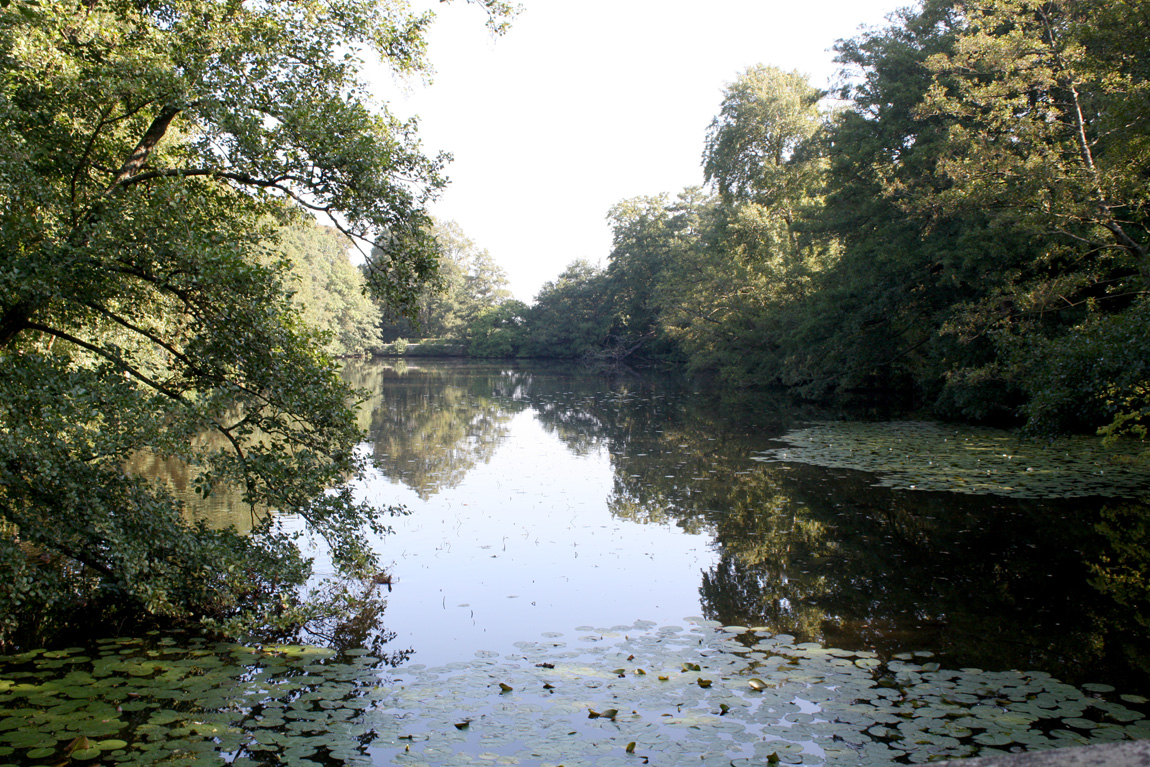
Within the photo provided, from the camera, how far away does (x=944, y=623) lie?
669 centimetres

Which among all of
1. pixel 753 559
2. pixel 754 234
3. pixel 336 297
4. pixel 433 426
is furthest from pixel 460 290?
pixel 753 559

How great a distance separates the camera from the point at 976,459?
1440cm

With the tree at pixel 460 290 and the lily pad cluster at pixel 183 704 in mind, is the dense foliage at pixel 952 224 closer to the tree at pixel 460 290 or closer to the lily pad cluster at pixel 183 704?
the lily pad cluster at pixel 183 704

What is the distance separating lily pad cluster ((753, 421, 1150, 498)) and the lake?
11cm

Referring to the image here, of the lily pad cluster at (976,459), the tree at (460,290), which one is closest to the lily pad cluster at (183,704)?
the lily pad cluster at (976,459)

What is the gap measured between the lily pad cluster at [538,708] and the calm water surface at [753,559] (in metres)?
0.59

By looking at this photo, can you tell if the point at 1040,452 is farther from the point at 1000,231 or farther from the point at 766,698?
the point at 766,698

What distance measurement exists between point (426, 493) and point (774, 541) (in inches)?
236

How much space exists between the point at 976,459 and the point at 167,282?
1417cm

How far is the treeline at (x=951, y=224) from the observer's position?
12.1m

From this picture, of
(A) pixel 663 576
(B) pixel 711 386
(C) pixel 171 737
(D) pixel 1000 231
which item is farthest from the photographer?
(B) pixel 711 386

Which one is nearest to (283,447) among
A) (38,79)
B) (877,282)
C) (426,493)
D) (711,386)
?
(38,79)

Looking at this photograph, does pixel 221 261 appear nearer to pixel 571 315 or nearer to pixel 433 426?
pixel 433 426

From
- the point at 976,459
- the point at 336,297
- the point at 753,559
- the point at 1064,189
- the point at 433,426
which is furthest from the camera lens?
the point at 336,297
